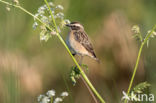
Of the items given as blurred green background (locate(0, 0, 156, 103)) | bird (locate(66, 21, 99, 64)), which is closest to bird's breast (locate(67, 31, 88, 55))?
bird (locate(66, 21, 99, 64))

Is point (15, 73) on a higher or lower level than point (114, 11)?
lower

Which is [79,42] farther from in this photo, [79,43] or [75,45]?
[75,45]

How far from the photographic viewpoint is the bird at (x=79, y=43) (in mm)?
5145

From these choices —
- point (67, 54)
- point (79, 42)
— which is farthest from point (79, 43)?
point (67, 54)

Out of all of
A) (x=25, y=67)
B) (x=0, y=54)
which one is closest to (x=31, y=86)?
(x=25, y=67)

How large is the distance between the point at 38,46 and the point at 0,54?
2.62 ft

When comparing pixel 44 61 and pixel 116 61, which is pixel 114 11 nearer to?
pixel 116 61

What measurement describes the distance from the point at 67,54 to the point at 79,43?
229 centimetres

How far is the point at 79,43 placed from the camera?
5273 millimetres

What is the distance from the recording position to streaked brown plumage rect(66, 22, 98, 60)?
5.15 meters

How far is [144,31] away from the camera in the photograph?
648cm

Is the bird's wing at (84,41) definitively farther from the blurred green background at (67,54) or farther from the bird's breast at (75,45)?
the blurred green background at (67,54)

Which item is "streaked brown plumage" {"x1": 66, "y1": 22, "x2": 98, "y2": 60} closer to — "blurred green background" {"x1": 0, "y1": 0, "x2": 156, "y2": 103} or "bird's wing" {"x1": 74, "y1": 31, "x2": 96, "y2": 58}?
"bird's wing" {"x1": 74, "y1": 31, "x2": 96, "y2": 58}

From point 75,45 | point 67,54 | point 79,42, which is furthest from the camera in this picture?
point 67,54
